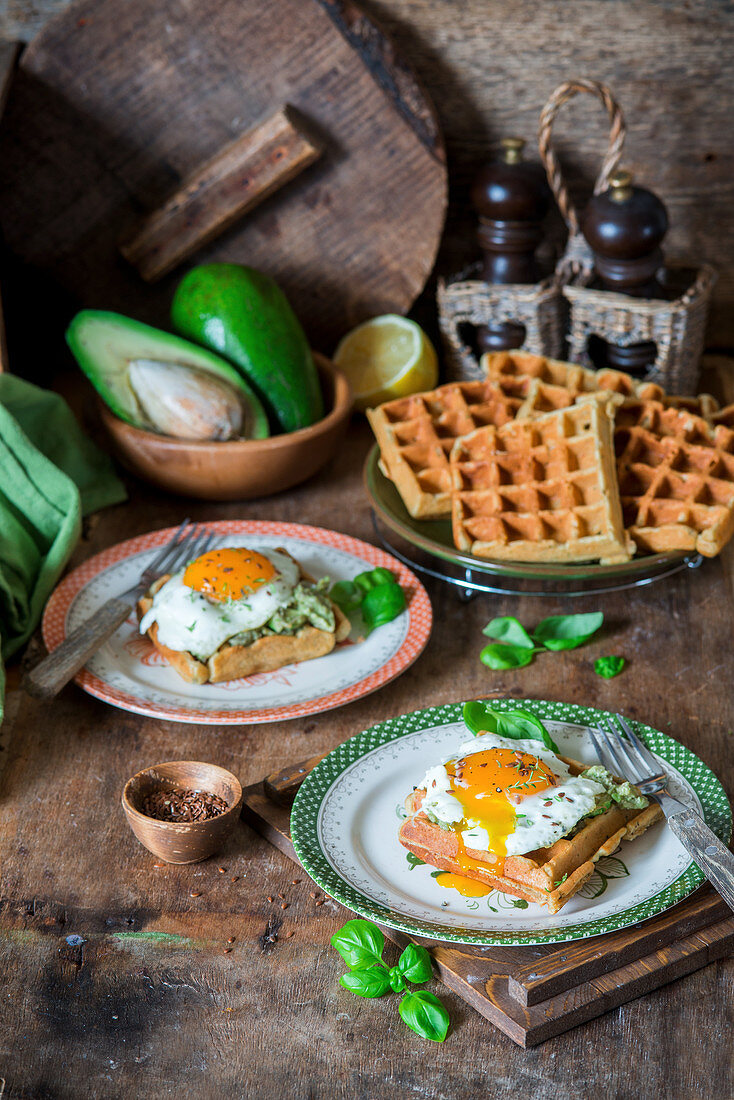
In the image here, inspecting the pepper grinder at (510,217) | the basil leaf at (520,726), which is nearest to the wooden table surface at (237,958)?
the basil leaf at (520,726)

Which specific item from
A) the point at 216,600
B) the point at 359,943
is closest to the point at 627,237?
the point at 216,600

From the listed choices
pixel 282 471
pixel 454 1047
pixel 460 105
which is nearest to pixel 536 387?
pixel 282 471

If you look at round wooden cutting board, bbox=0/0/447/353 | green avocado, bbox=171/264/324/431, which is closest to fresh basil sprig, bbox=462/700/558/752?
green avocado, bbox=171/264/324/431

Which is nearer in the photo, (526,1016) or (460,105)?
(526,1016)

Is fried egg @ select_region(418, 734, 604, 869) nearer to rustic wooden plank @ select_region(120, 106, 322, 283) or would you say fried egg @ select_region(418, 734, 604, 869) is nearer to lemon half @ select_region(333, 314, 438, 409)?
lemon half @ select_region(333, 314, 438, 409)

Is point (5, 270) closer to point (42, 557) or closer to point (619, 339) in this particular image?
point (42, 557)

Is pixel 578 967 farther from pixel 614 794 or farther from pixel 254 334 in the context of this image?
pixel 254 334

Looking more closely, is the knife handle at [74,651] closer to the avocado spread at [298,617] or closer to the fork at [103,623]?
the fork at [103,623]
